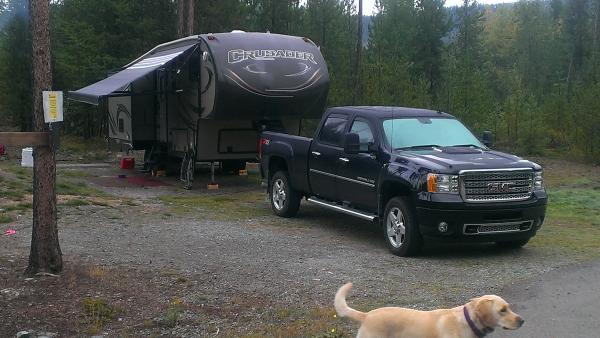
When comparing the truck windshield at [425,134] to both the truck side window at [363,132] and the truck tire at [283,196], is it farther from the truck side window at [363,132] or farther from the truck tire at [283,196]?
the truck tire at [283,196]

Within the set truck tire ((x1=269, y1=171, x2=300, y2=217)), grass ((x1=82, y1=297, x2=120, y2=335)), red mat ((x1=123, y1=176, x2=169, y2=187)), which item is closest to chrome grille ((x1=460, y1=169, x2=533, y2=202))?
truck tire ((x1=269, y1=171, x2=300, y2=217))

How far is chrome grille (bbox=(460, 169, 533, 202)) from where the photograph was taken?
27.1 ft

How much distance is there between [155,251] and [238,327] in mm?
3292

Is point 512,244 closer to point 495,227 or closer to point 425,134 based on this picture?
point 495,227

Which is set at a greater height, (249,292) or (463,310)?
(463,310)

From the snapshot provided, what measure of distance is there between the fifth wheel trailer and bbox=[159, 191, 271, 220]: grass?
131cm

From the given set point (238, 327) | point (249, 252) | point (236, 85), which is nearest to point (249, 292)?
point (238, 327)

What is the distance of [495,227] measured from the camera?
8438mm

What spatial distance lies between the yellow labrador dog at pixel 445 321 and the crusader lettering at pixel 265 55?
10.6m

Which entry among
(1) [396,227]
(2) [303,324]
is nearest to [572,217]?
(1) [396,227]

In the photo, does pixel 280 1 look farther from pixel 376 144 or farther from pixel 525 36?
pixel 525 36

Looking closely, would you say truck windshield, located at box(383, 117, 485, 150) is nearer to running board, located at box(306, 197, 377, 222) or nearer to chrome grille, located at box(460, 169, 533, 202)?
running board, located at box(306, 197, 377, 222)

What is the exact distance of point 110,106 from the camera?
790 inches

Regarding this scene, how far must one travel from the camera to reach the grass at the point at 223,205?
41.2 ft
